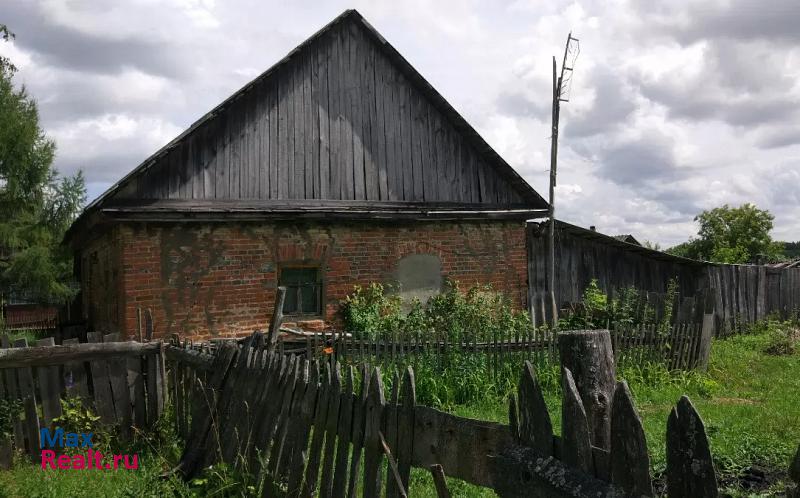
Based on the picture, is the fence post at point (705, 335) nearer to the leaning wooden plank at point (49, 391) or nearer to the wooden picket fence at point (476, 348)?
the wooden picket fence at point (476, 348)

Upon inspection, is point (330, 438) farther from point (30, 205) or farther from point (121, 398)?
point (30, 205)

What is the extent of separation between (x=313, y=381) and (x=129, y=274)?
21.1 feet

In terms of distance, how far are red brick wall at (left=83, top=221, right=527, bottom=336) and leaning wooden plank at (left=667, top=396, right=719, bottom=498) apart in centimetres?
889

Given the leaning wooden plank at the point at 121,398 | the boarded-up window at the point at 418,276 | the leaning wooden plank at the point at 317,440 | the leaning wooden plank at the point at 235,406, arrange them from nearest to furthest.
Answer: the leaning wooden plank at the point at 317,440, the leaning wooden plank at the point at 235,406, the leaning wooden plank at the point at 121,398, the boarded-up window at the point at 418,276

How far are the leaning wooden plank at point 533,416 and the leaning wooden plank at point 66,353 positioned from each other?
5422mm

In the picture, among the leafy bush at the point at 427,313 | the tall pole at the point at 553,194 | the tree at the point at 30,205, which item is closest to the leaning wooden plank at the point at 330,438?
the leafy bush at the point at 427,313

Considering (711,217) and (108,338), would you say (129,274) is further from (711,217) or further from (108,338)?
(711,217)

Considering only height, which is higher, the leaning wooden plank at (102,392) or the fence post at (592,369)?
the fence post at (592,369)

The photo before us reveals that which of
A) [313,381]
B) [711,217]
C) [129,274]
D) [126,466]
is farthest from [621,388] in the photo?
[711,217]

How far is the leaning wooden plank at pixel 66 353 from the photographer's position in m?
6.07

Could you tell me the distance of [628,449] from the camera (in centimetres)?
180

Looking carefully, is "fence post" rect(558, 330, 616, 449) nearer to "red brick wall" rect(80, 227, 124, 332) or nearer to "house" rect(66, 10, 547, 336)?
"house" rect(66, 10, 547, 336)

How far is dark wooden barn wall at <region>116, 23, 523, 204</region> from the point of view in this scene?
10.1 meters

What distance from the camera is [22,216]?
23141 mm
